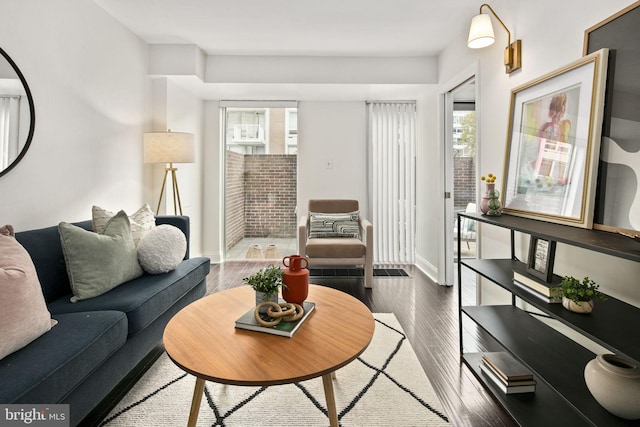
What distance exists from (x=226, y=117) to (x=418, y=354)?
12.6 feet

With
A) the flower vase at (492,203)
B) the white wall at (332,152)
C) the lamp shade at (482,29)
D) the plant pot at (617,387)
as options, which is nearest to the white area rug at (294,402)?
the plant pot at (617,387)

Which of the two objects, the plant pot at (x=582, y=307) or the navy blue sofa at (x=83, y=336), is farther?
the plant pot at (x=582, y=307)

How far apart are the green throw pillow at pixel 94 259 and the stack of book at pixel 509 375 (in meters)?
2.16

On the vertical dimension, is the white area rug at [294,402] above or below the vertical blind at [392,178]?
below

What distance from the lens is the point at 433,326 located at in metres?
2.48

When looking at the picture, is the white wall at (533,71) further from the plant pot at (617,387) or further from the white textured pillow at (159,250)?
the white textured pillow at (159,250)

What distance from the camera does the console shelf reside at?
1115 millimetres

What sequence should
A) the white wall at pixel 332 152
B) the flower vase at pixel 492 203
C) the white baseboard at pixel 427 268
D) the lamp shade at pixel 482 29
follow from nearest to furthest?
the flower vase at pixel 492 203, the lamp shade at pixel 482 29, the white baseboard at pixel 427 268, the white wall at pixel 332 152

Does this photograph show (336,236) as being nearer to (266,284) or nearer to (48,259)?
(266,284)

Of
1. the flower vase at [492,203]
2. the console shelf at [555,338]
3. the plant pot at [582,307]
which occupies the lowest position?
the console shelf at [555,338]

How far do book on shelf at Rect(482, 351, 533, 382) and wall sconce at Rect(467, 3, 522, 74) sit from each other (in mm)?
1828

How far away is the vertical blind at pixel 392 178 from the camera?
4.38m

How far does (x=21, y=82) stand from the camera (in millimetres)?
1924

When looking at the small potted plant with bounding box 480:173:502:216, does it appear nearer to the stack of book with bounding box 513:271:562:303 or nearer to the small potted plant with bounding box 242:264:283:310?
the stack of book with bounding box 513:271:562:303
